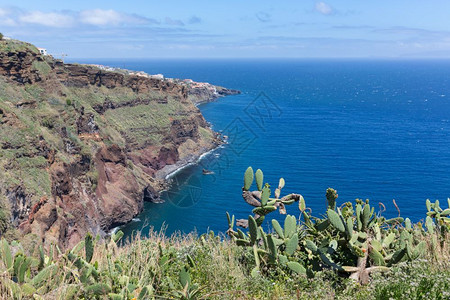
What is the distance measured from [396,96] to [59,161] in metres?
121

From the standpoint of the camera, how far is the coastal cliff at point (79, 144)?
28.4 meters

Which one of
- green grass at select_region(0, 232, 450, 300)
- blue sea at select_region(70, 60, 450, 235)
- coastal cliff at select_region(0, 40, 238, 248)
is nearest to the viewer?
green grass at select_region(0, 232, 450, 300)

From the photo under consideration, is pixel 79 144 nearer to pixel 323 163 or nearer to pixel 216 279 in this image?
pixel 323 163

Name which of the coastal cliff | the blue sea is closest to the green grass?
the coastal cliff

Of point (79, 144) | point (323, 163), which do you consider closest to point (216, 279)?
point (79, 144)

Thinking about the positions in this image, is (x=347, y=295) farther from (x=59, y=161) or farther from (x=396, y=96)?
(x=396, y=96)

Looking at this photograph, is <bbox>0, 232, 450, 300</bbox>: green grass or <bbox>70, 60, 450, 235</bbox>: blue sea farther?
<bbox>70, 60, 450, 235</bbox>: blue sea

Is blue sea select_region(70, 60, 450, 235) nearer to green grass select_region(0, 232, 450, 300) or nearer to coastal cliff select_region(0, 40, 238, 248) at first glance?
coastal cliff select_region(0, 40, 238, 248)

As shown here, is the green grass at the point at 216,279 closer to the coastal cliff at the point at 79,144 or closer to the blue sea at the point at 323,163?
the coastal cliff at the point at 79,144

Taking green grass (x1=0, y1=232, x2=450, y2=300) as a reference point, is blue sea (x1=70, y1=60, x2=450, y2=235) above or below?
below

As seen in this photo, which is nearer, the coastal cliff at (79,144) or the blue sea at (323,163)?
the coastal cliff at (79,144)

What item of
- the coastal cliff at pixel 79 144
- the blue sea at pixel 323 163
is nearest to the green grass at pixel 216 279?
the coastal cliff at pixel 79 144

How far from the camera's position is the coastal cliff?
93.2 feet

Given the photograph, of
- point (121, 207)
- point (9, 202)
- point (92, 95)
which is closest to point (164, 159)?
point (92, 95)
